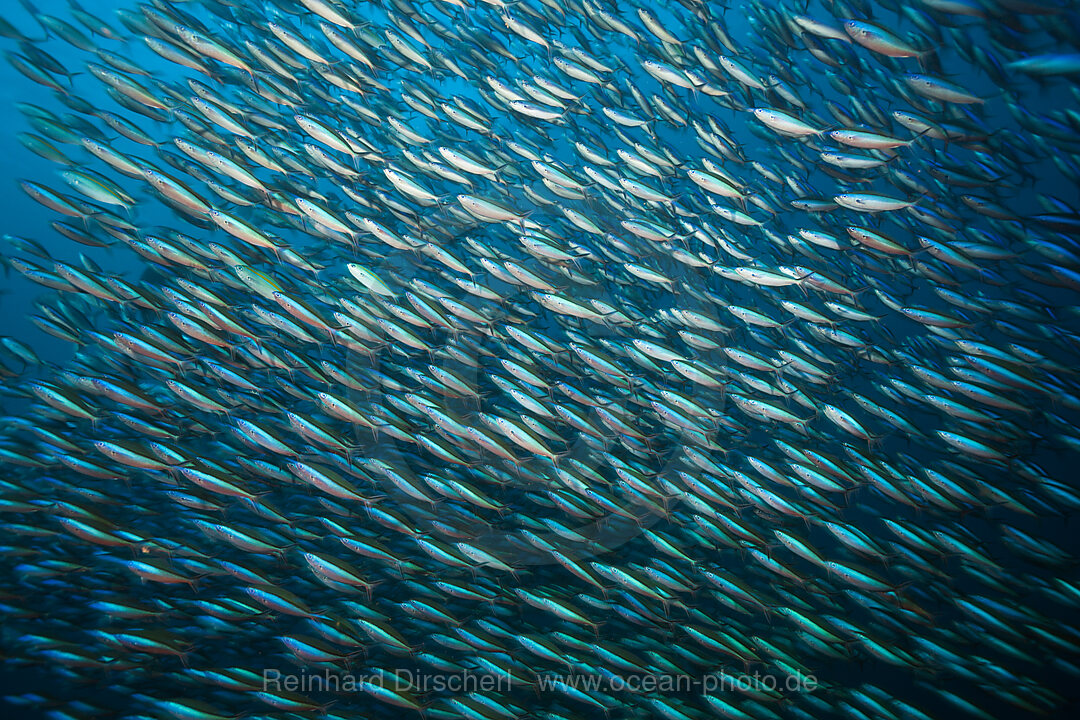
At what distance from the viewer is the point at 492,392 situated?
16.3ft

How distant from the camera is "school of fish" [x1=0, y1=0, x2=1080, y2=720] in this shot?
399cm

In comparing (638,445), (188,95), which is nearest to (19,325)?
(188,95)

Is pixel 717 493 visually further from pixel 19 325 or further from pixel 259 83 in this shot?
pixel 19 325

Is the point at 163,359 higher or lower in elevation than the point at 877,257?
lower

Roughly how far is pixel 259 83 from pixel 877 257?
6.51m

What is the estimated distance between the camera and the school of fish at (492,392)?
3986 mm

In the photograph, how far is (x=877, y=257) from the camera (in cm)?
551

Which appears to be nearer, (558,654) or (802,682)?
(558,654)

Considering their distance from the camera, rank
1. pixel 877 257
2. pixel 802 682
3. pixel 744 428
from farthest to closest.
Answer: pixel 877 257 < pixel 744 428 < pixel 802 682

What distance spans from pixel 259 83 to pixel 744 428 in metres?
5.72

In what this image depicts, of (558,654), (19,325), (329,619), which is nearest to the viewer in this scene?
(329,619)

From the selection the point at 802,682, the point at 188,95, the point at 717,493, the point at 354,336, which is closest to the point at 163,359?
the point at 354,336

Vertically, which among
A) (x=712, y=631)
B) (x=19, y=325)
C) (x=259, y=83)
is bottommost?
(x=712, y=631)

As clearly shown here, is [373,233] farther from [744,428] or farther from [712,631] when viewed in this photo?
[712,631]
